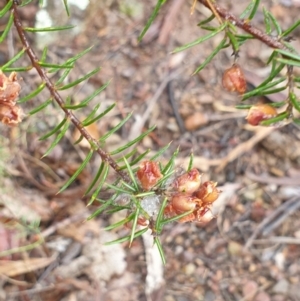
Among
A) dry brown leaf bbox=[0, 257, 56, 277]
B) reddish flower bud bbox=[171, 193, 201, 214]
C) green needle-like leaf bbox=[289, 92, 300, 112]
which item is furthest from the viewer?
dry brown leaf bbox=[0, 257, 56, 277]

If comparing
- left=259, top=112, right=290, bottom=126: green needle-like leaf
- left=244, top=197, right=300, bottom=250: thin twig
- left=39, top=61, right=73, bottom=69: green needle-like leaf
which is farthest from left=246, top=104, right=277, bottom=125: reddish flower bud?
left=244, top=197, right=300, bottom=250: thin twig

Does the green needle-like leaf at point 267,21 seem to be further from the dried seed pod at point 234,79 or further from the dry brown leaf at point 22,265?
the dry brown leaf at point 22,265

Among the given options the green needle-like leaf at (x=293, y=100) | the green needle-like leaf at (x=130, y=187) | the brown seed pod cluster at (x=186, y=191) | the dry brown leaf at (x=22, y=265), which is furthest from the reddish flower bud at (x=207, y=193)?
the dry brown leaf at (x=22, y=265)

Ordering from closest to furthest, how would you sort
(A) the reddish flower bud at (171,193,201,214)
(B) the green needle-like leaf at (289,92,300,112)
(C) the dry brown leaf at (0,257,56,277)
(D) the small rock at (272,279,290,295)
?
(A) the reddish flower bud at (171,193,201,214) → (B) the green needle-like leaf at (289,92,300,112) → (C) the dry brown leaf at (0,257,56,277) → (D) the small rock at (272,279,290,295)

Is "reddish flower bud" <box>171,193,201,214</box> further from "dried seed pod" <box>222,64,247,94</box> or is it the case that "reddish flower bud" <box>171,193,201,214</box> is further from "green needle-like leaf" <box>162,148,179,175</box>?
"dried seed pod" <box>222,64,247,94</box>

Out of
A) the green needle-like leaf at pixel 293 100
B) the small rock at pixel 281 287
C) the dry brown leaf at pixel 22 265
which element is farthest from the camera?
the small rock at pixel 281 287

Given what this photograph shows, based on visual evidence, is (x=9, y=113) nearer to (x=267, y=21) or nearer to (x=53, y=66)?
(x=53, y=66)
